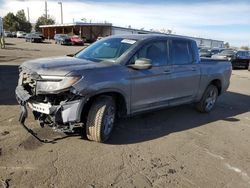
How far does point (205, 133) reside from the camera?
22.1 feet

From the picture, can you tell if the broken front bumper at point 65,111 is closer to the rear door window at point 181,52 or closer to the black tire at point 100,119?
the black tire at point 100,119

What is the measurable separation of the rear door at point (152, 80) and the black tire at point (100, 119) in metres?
0.56

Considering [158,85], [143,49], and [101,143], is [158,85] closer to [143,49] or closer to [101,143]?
[143,49]

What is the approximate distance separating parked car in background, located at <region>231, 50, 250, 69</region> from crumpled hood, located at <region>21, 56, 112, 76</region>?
73.6 feet

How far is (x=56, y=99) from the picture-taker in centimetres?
512

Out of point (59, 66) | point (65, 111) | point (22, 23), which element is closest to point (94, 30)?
point (22, 23)

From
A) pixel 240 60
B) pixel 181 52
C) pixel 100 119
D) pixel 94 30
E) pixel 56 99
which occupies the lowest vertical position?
pixel 240 60

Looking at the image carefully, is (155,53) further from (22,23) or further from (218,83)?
(22,23)

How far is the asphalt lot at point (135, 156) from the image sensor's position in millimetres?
4359

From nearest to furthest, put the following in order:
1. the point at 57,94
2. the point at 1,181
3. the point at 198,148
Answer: the point at 1,181 → the point at 57,94 → the point at 198,148

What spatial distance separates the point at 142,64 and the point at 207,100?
3.23 m

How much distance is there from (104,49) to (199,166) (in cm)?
287

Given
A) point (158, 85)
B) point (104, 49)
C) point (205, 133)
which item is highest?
point (104, 49)

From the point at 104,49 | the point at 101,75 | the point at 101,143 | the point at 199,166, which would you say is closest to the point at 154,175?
the point at 199,166
